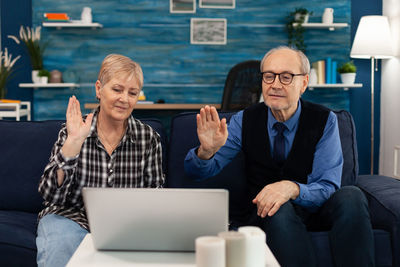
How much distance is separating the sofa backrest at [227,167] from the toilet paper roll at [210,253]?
1.17 m

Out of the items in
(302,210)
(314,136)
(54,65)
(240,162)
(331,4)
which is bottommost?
(302,210)

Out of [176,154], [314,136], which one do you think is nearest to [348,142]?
[314,136]

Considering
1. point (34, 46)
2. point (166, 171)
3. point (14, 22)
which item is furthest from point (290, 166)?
point (14, 22)

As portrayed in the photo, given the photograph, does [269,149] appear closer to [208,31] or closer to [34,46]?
[208,31]

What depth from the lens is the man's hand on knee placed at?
176 centimetres

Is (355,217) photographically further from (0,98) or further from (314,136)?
(0,98)

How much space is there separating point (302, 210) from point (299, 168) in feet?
0.57

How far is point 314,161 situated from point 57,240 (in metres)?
1.07

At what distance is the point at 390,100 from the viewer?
16.6 feet

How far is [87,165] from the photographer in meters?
1.83

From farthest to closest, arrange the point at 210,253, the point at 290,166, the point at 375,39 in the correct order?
the point at 375,39, the point at 290,166, the point at 210,253

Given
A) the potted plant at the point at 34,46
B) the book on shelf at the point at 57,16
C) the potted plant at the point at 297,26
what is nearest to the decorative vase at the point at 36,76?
the potted plant at the point at 34,46

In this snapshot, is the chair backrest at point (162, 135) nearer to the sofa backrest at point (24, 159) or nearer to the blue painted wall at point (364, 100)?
the sofa backrest at point (24, 159)

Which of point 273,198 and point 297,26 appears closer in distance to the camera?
point 273,198
